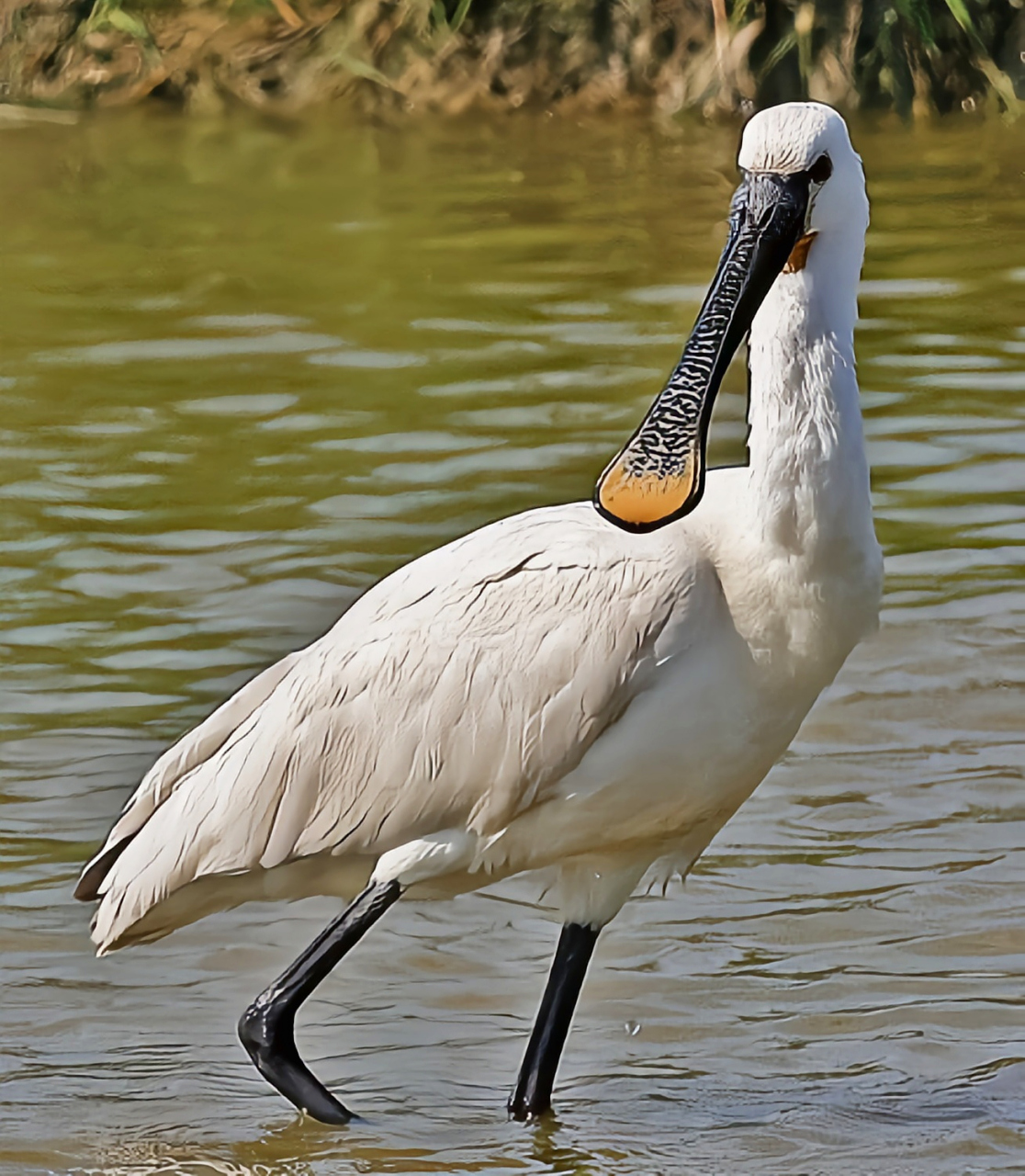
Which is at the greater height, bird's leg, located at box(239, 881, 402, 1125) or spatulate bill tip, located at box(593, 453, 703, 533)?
spatulate bill tip, located at box(593, 453, 703, 533)

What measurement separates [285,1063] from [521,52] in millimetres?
12948

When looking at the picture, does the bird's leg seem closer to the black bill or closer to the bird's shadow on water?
the bird's shadow on water

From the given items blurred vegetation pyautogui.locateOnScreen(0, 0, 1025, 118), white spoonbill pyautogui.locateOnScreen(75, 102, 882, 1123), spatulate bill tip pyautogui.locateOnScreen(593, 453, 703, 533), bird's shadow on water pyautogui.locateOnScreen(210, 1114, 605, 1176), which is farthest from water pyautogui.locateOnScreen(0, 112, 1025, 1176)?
spatulate bill tip pyautogui.locateOnScreen(593, 453, 703, 533)

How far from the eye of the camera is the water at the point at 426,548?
208 inches

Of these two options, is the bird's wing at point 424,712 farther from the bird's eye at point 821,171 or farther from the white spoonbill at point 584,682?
the bird's eye at point 821,171

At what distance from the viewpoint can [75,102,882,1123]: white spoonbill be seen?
4633 mm

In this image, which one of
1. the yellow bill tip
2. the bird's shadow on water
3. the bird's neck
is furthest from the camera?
the bird's shadow on water

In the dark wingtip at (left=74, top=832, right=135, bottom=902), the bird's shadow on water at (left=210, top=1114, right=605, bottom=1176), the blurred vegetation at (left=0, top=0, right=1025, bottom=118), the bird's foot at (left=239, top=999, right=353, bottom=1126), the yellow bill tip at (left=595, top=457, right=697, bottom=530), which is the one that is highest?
the yellow bill tip at (left=595, top=457, right=697, bottom=530)

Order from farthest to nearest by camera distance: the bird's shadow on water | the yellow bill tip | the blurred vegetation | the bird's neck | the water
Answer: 1. the blurred vegetation
2. the water
3. the bird's shadow on water
4. the yellow bill tip
5. the bird's neck

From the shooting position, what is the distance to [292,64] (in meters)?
18.1

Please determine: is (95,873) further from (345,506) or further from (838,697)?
(345,506)

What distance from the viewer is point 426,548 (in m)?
8.64

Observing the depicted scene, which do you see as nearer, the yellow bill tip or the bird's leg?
the yellow bill tip

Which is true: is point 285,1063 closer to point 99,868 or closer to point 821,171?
point 99,868
